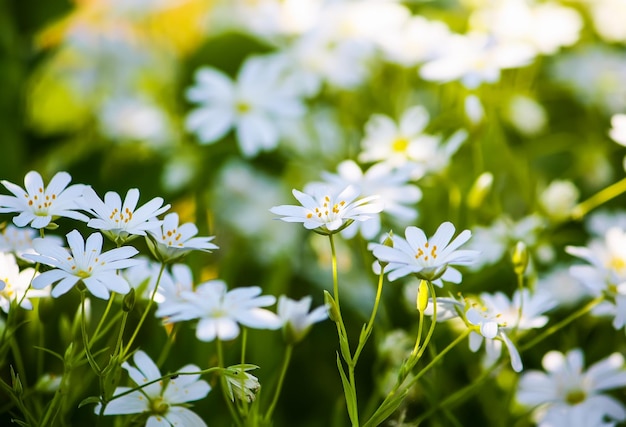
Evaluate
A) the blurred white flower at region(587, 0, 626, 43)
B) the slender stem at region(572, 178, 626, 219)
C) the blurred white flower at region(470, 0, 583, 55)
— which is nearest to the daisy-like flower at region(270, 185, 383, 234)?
the slender stem at region(572, 178, 626, 219)

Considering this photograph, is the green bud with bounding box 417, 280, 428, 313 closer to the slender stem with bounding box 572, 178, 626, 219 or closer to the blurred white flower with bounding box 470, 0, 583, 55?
the slender stem with bounding box 572, 178, 626, 219

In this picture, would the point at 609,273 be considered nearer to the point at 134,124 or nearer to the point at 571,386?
the point at 571,386

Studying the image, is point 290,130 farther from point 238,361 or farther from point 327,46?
point 238,361

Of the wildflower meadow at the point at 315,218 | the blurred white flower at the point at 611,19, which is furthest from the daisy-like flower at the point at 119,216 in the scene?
the blurred white flower at the point at 611,19

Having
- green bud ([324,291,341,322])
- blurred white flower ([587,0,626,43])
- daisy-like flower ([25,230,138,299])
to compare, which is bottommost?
blurred white flower ([587,0,626,43])

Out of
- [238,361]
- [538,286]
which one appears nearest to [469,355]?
[538,286]

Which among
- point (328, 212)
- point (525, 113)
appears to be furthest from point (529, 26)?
point (328, 212)
